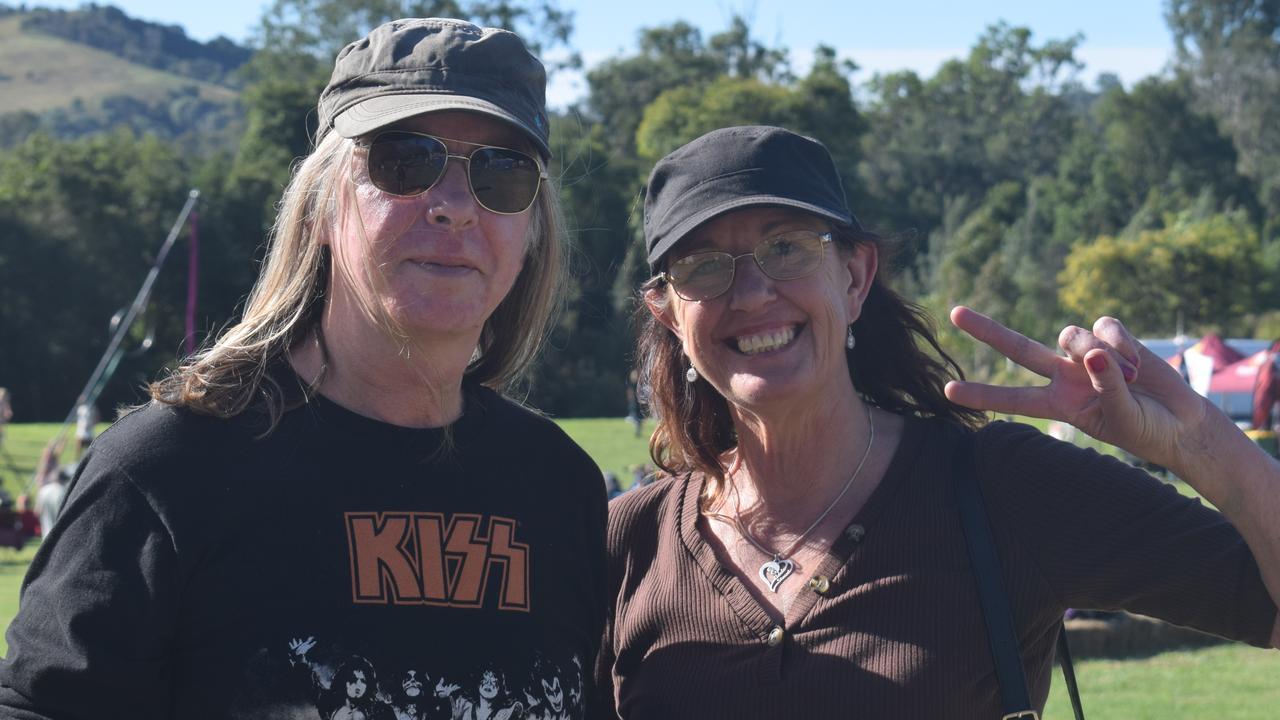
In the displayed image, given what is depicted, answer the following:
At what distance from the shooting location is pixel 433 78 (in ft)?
7.45

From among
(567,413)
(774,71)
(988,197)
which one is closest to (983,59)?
(988,197)

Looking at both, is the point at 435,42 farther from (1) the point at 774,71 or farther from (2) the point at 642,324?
(1) the point at 774,71

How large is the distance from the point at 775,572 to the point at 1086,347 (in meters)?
0.83

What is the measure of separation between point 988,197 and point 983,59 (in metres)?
24.3

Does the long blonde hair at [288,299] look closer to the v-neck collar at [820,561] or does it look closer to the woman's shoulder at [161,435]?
the woman's shoulder at [161,435]

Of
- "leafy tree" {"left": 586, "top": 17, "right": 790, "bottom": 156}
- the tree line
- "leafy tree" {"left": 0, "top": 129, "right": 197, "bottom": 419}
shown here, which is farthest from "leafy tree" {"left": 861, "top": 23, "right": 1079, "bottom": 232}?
"leafy tree" {"left": 0, "top": 129, "right": 197, "bottom": 419}

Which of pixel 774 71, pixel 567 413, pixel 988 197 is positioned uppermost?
pixel 774 71

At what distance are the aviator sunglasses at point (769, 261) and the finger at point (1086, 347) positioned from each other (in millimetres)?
630

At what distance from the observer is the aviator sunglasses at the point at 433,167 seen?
2279 millimetres

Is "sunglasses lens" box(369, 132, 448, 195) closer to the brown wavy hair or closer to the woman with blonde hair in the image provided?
the woman with blonde hair

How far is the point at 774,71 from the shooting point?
62.0 metres

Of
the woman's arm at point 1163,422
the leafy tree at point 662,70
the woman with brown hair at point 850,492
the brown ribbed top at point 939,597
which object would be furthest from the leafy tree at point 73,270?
the woman's arm at point 1163,422

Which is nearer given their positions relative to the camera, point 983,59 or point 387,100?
point 387,100

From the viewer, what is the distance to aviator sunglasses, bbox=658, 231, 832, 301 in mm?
2859
